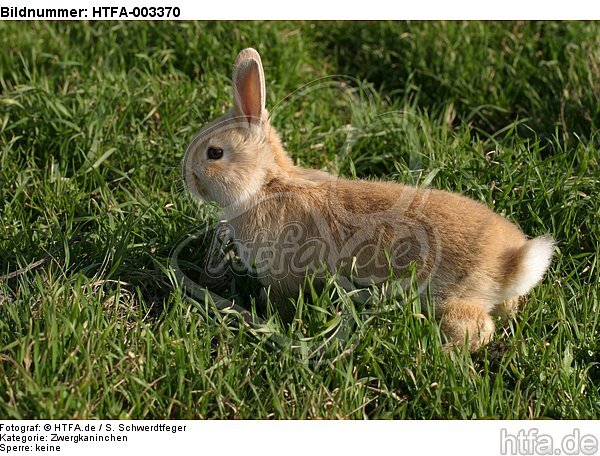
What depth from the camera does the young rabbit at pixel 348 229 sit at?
3.56 m

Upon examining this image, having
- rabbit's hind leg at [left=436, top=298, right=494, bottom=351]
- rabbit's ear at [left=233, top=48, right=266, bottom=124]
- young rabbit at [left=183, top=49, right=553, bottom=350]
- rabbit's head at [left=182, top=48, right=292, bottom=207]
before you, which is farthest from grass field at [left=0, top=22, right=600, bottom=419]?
rabbit's ear at [left=233, top=48, right=266, bottom=124]

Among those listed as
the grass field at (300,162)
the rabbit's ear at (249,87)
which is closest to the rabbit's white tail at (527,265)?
the grass field at (300,162)

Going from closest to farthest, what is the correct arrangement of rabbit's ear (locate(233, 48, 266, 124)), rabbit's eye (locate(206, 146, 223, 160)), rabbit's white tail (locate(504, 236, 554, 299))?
rabbit's white tail (locate(504, 236, 554, 299)) < rabbit's ear (locate(233, 48, 266, 124)) < rabbit's eye (locate(206, 146, 223, 160))

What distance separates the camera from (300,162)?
4.80 metres

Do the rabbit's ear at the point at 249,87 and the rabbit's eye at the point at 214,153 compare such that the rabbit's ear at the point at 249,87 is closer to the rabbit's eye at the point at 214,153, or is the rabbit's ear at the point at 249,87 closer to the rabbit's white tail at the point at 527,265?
the rabbit's eye at the point at 214,153

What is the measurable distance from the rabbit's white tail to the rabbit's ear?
1.36m

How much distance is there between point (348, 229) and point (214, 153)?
754 mm

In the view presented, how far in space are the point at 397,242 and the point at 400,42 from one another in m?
2.45

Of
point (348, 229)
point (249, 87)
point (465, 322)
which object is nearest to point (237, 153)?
point (249, 87)

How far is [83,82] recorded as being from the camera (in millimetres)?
5188

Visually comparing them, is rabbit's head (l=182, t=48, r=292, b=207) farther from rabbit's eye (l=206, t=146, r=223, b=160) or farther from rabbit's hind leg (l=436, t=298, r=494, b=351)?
rabbit's hind leg (l=436, t=298, r=494, b=351)

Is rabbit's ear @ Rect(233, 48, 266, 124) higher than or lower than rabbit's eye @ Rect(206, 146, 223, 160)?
higher

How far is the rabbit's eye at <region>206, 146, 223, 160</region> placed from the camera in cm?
398

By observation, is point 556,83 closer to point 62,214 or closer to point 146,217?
point 146,217
